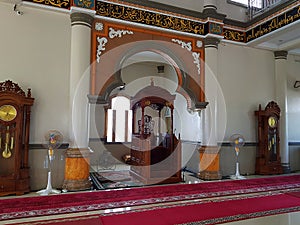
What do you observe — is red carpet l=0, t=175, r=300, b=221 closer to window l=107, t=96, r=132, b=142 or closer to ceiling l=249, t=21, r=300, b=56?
ceiling l=249, t=21, r=300, b=56

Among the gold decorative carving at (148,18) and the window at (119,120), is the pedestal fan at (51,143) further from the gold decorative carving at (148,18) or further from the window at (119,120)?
the window at (119,120)

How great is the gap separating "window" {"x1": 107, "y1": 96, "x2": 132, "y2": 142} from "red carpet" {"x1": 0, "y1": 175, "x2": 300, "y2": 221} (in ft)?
15.7

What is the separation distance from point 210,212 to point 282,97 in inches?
203

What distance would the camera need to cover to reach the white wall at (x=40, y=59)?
4.77 m

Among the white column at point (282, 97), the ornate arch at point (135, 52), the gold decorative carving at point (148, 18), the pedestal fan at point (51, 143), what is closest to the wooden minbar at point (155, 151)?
the ornate arch at point (135, 52)

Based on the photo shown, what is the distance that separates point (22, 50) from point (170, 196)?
4014 millimetres

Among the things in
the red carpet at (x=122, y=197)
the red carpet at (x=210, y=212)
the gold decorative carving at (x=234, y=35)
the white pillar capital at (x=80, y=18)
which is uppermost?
the gold decorative carving at (x=234, y=35)

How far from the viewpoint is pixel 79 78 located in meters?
5.11

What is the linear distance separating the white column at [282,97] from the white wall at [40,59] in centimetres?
598

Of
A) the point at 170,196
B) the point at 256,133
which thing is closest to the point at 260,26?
the point at 256,133

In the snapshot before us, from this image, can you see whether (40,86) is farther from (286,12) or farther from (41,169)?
(286,12)

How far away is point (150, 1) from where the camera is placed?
5.86 metres

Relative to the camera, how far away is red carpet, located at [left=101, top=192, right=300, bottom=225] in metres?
3.25

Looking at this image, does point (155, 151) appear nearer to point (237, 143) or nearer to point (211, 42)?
point (237, 143)
